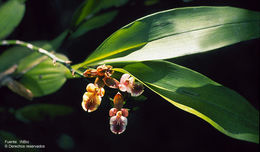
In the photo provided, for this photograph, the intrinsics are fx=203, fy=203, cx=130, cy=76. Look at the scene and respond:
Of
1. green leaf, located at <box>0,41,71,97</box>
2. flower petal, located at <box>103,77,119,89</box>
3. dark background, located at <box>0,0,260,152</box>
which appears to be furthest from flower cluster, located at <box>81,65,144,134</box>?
dark background, located at <box>0,0,260,152</box>

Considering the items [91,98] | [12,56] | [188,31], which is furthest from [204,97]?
[12,56]

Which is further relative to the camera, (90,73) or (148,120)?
(148,120)

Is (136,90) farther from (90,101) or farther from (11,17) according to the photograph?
(11,17)

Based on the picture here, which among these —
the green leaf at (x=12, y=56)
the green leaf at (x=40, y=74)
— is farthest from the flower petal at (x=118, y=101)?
the green leaf at (x=12, y=56)

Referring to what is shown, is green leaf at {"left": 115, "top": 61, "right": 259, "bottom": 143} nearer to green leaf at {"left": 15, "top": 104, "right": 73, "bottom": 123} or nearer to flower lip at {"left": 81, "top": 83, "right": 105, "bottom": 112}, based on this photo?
flower lip at {"left": 81, "top": 83, "right": 105, "bottom": 112}

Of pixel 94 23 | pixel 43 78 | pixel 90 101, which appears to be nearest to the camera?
pixel 90 101

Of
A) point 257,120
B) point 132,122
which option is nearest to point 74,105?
point 132,122
